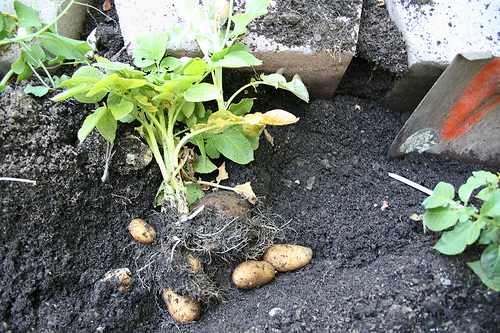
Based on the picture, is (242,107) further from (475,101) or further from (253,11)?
(475,101)

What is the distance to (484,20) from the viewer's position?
1.55 meters

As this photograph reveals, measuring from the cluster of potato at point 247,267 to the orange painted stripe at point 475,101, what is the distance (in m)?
0.83

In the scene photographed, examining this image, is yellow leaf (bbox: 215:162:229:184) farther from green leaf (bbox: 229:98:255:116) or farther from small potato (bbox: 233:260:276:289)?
small potato (bbox: 233:260:276:289)

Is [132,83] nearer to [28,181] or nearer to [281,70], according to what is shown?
[28,181]

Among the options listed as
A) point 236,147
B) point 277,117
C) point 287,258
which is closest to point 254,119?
point 277,117

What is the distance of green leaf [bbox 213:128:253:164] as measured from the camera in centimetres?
133

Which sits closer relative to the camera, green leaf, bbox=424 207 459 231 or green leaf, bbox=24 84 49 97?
green leaf, bbox=424 207 459 231

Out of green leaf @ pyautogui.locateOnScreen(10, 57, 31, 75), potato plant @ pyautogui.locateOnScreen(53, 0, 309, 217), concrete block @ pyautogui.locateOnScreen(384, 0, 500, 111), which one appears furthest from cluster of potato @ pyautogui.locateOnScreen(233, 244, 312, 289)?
green leaf @ pyautogui.locateOnScreen(10, 57, 31, 75)

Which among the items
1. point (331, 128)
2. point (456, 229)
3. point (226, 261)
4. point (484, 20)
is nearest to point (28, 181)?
point (226, 261)

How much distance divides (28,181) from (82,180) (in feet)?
0.53

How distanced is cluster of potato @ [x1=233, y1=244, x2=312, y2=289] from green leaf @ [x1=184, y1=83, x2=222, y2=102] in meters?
0.59

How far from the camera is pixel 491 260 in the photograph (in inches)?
37.9

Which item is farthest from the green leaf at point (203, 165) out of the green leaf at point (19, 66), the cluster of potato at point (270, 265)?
the green leaf at point (19, 66)

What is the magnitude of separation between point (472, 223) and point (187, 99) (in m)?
0.96
